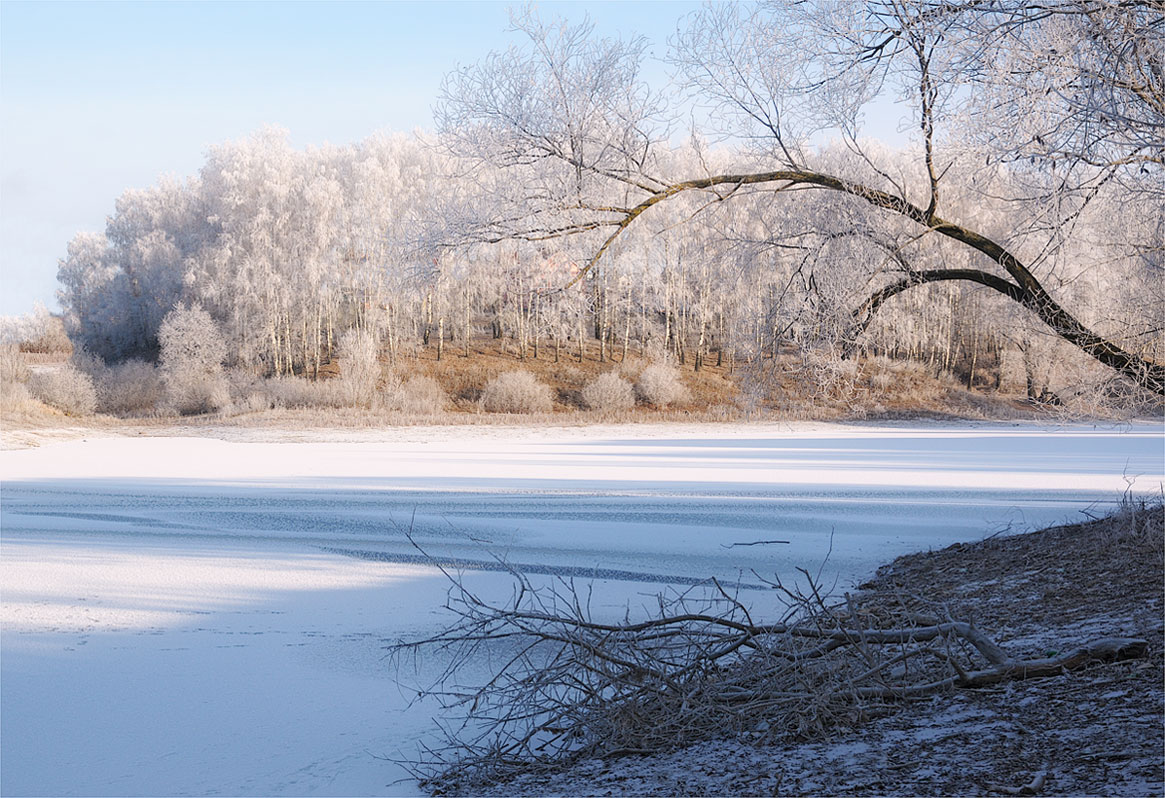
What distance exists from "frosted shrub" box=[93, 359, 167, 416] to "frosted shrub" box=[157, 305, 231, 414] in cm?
52

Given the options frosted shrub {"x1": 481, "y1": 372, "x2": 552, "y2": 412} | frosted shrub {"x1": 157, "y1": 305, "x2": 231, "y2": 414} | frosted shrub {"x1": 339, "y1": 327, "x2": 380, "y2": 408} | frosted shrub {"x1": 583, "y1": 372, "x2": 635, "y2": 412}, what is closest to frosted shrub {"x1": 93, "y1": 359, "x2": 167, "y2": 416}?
frosted shrub {"x1": 157, "y1": 305, "x2": 231, "y2": 414}

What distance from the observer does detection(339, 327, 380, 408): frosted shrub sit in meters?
31.2

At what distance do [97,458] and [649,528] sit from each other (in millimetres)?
12847

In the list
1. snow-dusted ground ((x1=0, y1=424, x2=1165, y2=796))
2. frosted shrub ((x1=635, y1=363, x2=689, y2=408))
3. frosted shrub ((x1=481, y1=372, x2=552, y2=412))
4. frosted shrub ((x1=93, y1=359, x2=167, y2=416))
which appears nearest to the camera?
snow-dusted ground ((x1=0, y1=424, x2=1165, y2=796))

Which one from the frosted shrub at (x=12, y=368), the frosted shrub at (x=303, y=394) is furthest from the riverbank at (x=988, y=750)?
the frosted shrub at (x=12, y=368)

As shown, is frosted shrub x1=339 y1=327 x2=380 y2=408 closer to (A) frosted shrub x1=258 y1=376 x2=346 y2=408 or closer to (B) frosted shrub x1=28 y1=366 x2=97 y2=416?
(A) frosted shrub x1=258 y1=376 x2=346 y2=408

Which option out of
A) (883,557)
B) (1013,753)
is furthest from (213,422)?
(1013,753)

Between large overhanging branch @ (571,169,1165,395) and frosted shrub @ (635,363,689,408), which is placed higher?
large overhanging branch @ (571,169,1165,395)

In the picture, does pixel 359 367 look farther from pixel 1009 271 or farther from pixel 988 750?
pixel 988 750

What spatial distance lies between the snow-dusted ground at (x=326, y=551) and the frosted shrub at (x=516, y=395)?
34.2 ft

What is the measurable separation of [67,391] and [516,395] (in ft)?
47.0

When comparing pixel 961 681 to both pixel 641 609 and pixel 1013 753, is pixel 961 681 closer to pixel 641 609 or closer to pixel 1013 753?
pixel 1013 753

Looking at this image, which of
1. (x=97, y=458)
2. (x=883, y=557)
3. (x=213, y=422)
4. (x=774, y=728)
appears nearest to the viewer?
(x=774, y=728)

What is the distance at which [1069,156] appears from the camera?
6.26 meters
